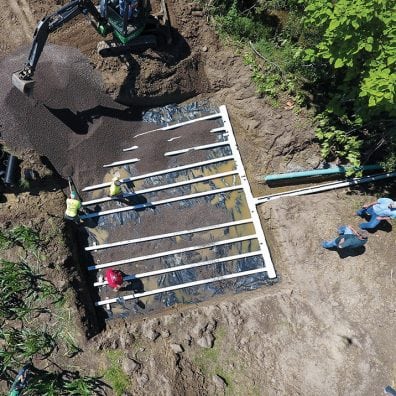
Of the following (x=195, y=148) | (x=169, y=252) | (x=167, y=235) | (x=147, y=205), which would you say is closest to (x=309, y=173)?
(x=195, y=148)

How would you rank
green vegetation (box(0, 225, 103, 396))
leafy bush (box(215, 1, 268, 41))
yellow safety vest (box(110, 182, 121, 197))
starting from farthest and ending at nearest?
leafy bush (box(215, 1, 268, 41)) → yellow safety vest (box(110, 182, 121, 197)) → green vegetation (box(0, 225, 103, 396))

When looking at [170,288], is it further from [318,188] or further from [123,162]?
[318,188]

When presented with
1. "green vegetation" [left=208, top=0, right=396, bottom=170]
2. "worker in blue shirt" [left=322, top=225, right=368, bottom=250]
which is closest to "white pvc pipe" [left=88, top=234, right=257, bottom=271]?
"worker in blue shirt" [left=322, top=225, right=368, bottom=250]

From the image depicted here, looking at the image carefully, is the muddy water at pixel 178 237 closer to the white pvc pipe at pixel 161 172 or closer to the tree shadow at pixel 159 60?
the white pvc pipe at pixel 161 172

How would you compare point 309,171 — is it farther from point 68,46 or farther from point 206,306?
point 68,46

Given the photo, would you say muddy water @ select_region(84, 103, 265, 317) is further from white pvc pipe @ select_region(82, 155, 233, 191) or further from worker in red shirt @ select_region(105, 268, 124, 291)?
worker in red shirt @ select_region(105, 268, 124, 291)

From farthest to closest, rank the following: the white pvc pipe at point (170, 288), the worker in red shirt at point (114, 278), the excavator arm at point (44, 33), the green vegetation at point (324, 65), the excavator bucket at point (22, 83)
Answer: the white pvc pipe at point (170, 288), the worker in red shirt at point (114, 278), the excavator bucket at point (22, 83), the excavator arm at point (44, 33), the green vegetation at point (324, 65)

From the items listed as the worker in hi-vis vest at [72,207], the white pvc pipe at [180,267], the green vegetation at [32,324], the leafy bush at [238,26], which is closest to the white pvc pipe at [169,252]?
the white pvc pipe at [180,267]
